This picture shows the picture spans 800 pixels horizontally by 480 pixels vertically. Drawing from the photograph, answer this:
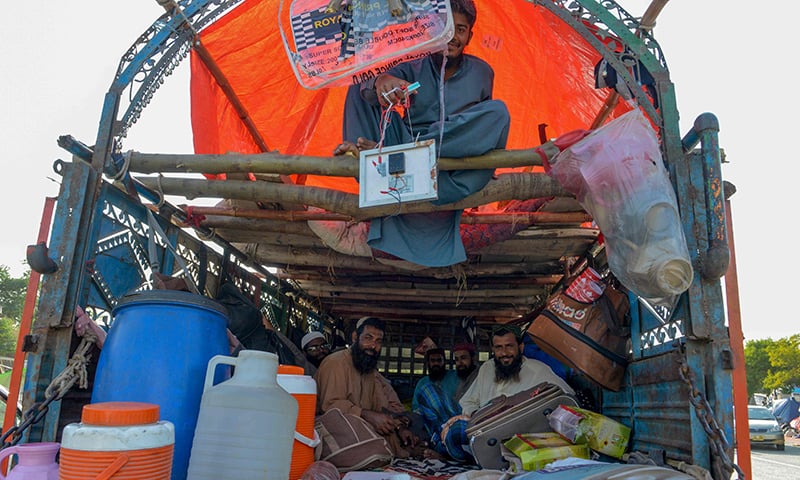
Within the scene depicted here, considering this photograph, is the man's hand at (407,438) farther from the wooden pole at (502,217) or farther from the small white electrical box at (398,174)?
the small white electrical box at (398,174)

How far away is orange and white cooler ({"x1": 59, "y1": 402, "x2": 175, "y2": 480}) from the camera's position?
1.66 m

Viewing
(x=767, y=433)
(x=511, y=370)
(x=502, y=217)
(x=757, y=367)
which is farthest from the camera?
(x=757, y=367)

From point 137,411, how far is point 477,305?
5.68 meters

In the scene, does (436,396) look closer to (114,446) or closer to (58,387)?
(58,387)

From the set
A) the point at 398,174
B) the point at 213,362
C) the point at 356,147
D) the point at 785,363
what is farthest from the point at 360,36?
the point at 785,363

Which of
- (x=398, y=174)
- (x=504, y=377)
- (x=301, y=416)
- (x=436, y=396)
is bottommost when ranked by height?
(x=436, y=396)

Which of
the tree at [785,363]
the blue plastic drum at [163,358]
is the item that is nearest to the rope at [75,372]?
the blue plastic drum at [163,358]

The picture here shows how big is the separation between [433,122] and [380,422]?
8.03 ft

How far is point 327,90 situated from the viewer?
4406 millimetres

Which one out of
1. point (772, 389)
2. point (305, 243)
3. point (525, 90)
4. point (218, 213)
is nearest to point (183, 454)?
point (218, 213)

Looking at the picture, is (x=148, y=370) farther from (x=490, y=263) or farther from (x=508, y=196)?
(x=490, y=263)

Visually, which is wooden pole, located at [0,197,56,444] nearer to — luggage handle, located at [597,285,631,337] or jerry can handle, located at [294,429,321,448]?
jerry can handle, located at [294,429,321,448]

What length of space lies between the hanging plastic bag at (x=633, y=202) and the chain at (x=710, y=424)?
418mm

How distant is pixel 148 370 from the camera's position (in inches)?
90.9
